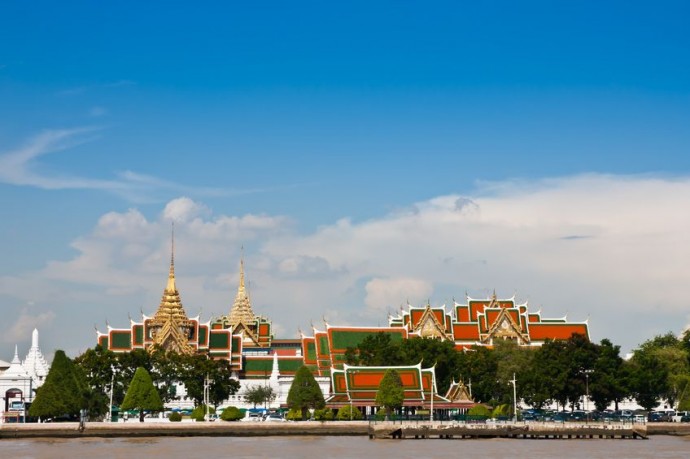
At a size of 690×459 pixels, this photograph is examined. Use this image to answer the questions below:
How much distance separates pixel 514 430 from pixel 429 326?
171ft

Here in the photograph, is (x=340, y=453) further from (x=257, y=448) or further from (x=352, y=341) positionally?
(x=352, y=341)

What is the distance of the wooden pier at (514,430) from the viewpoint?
83.3 m

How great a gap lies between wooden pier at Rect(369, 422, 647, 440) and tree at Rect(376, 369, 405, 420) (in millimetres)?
7678

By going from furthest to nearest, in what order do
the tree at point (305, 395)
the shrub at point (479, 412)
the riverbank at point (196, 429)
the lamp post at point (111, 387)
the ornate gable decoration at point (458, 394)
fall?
the ornate gable decoration at point (458, 394) → the lamp post at point (111, 387) → the shrub at point (479, 412) → the tree at point (305, 395) → the riverbank at point (196, 429)

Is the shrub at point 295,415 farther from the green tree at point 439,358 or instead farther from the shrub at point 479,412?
the green tree at point 439,358

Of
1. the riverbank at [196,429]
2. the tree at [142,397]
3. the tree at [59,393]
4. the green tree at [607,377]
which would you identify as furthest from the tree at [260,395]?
the green tree at [607,377]

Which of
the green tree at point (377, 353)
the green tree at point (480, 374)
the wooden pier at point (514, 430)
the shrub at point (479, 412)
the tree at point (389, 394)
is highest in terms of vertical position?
the green tree at point (377, 353)

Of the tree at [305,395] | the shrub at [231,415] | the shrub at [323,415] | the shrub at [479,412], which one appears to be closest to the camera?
the shrub at [323,415]

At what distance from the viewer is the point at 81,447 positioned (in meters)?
75.3

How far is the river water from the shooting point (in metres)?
67.8

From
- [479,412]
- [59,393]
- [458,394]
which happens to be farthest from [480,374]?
[59,393]

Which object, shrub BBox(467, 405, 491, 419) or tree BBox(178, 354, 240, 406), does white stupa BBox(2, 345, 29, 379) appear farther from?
shrub BBox(467, 405, 491, 419)

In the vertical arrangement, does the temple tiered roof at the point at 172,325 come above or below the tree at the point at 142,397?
above

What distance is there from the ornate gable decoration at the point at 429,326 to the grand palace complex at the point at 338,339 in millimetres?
42
